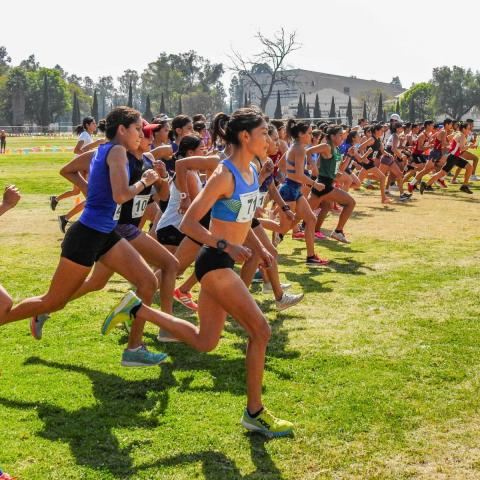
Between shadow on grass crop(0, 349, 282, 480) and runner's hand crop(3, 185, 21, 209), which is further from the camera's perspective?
runner's hand crop(3, 185, 21, 209)

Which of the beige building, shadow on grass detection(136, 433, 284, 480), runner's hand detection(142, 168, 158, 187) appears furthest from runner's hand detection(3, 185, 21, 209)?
the beige building

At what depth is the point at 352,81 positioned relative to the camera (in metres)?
170

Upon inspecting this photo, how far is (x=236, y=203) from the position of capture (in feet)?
14.8

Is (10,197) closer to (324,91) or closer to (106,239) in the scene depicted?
(106,239)

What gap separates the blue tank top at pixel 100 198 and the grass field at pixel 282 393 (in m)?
1.32

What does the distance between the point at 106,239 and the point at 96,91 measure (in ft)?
335

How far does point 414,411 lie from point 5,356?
11.9 ft

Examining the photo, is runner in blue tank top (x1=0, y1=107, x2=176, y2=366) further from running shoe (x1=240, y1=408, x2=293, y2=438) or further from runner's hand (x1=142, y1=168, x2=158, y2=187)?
running shoe (x1=240, y1=408, x2=293, y2=438)

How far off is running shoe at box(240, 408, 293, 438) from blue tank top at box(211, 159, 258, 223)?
1320 mm

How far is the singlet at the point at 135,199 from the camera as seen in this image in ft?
20.4

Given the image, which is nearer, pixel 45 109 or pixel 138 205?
pixel 138 205

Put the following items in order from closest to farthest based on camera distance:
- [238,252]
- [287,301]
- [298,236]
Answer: [238,252] → [287,301] → [298,236]

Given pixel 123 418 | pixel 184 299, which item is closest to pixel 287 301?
pixel 184 299

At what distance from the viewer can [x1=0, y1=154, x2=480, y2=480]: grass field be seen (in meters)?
4.19
